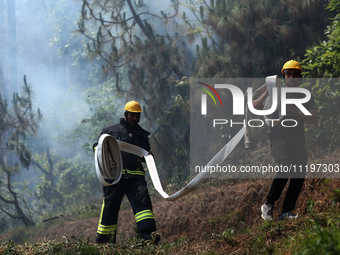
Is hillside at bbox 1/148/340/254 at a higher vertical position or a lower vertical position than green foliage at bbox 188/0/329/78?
lower

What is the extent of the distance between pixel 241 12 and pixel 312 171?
5.59 m

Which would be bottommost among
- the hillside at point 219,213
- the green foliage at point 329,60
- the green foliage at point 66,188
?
the green foliage at point 66,188

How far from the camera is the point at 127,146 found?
436cm

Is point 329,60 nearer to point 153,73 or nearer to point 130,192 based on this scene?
point 130,192

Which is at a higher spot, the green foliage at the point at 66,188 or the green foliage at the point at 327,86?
the green foliage at the point at 327,86

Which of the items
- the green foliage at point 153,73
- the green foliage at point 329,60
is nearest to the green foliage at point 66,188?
the green foliage at point 153,73

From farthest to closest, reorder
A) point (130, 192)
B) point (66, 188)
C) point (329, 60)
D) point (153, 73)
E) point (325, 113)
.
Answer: point (66, 188) < point (153, 73) < point (325, 113) < point (329, 60) < point (130, 192)

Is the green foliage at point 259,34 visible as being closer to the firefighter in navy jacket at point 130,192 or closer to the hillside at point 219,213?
the hillside at point 219,213

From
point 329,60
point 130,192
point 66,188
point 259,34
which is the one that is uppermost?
point 259,34

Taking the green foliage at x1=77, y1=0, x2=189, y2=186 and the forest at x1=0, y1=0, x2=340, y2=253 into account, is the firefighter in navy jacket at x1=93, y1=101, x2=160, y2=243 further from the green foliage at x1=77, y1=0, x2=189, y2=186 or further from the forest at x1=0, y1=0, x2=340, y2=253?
the green foliage at x1=77, y1=0, x2=189, y2=186

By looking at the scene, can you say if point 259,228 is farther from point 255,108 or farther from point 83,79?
point 83,79

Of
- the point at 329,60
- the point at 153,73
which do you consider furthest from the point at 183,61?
the point at 329,60

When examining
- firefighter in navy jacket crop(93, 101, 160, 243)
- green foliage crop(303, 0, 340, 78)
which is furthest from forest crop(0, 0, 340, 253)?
firefighter in navy jacket crop(93, 101, 160, 243)

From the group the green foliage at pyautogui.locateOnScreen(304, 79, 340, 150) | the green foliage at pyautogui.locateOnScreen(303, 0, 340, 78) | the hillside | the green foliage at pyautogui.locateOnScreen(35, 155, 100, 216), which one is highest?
the green foliage at pyautogui.locateOnScreen(303, 0, 340, 78)
